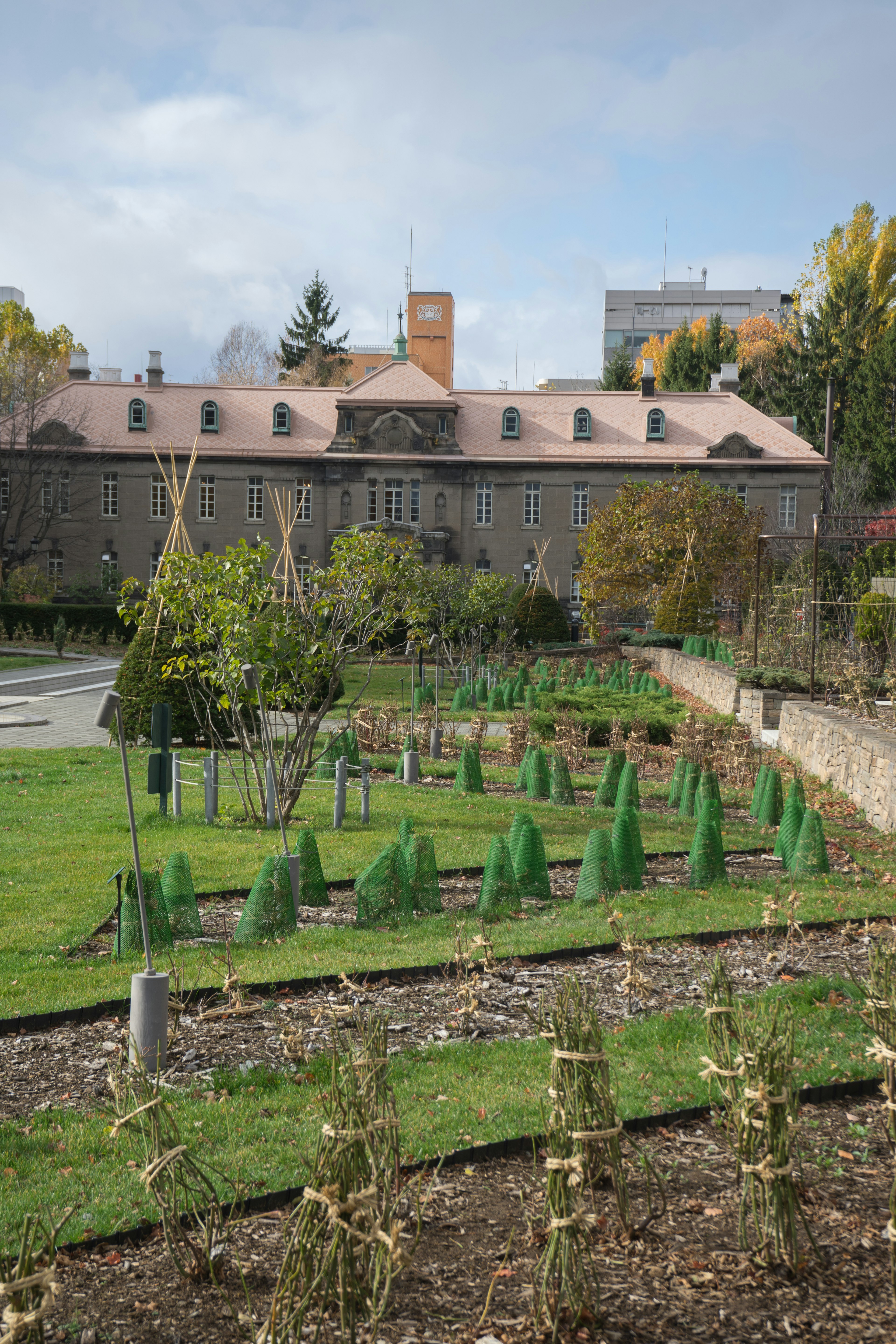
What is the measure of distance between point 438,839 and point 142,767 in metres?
4.55

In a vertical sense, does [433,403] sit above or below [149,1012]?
above

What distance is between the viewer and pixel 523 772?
1035 cm

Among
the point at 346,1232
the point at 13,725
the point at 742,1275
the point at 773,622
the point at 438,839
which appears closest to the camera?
the point at 346,1232

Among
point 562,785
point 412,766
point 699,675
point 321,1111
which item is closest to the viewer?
point 321,1111

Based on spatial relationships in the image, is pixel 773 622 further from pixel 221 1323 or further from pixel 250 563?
pixel 221 1323

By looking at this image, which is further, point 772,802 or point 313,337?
point 313,337

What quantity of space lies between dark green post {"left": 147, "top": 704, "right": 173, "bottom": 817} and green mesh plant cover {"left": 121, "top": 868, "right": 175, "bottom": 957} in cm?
220

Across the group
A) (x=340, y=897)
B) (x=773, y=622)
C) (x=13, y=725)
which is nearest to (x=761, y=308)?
(x=773, y=622)

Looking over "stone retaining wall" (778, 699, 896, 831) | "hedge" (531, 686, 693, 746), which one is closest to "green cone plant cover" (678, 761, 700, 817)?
"stone retaining wall" (778, 699, 896, 831)

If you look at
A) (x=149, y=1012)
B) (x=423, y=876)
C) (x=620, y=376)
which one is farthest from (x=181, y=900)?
(x=620, y=376)

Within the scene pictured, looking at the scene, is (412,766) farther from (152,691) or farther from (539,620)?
(539,620)

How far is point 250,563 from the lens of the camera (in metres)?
8.16

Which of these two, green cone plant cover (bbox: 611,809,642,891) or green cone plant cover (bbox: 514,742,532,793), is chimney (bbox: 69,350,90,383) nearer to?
green cone plant cover (bbox: 514,742,532,793)

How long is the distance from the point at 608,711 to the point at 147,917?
923 centimetres
